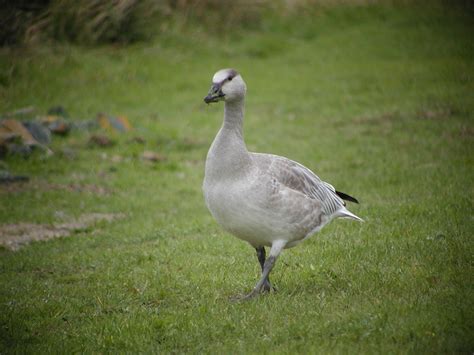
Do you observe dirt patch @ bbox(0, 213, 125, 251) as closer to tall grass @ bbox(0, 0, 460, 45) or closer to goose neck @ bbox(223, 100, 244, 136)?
tall grass @ bbox(0, 0, 460, 45)

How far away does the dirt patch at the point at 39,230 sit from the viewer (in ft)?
37.7

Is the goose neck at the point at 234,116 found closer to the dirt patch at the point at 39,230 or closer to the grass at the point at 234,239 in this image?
the grass at the point at 234,239

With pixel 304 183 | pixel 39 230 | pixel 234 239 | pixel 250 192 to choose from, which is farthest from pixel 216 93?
pixel 39 230

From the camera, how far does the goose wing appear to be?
7.79 metres

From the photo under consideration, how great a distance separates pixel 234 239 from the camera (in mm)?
10609

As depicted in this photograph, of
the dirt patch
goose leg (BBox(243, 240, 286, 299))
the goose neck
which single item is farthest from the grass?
the goose neck

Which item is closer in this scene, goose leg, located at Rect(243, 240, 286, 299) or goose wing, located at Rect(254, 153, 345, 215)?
goose leg, located at Rect(243, 240, 286, 299)

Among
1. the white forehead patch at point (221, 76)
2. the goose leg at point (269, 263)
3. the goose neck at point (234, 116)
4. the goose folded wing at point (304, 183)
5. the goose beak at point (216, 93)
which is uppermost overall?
the white forehead patch at point (221, 76)

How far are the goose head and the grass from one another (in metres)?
1.10

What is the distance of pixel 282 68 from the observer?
1023 inches

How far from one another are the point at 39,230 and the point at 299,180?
6120 mm

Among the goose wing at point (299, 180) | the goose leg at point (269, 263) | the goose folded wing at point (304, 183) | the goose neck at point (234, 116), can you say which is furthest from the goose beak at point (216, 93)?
the goose leg at point (269, 263)

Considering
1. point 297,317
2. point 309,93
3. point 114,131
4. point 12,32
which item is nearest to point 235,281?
point 297,317

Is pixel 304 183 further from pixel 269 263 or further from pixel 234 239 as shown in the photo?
pixel 234 239
